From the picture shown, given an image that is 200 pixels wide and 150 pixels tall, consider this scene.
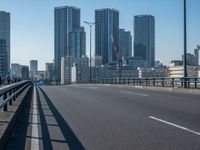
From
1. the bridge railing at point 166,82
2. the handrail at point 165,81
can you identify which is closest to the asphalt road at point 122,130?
the handrail at point 165,81

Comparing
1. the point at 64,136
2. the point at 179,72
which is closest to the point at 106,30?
the point at 179,72

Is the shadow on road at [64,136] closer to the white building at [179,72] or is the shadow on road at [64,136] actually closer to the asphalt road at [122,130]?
the asphalt road at [122,130]

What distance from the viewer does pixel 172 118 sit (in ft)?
46.5

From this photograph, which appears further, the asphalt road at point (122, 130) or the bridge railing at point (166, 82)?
the bridge railing at point (166, 82)

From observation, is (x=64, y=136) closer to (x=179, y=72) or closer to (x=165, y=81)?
(x=165, y=81)

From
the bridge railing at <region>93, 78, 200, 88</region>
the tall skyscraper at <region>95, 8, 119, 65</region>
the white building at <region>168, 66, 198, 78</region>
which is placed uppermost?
the tall skyscraper at <region>95, 8, 119, 65</region>

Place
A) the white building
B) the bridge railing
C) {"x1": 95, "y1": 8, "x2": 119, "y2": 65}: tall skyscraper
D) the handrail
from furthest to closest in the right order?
{"x1": 95, "y1": 8, "x2": 119, "y2": 65}: tall skyscraper
the white building
the bridge railing
the handrail

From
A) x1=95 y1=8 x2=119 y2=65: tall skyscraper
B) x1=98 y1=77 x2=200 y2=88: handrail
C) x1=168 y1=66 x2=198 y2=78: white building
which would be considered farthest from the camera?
x1=95 y1=8 x2=119 y2=65: tall skyscraper

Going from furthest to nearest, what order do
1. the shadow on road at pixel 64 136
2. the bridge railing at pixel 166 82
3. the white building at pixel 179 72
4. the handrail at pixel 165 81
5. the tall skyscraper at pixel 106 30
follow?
the tall skyscraper at pixel 106 30, the white building at pixel 179 72, the bridge railing at pixel 166 82, the handrail at pixel 165 81, the shadow on road at pixel 64 136

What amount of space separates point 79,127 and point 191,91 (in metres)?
22.0

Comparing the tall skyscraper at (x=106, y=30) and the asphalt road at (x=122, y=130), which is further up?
the tall skyscraper at (x=106, y=30)

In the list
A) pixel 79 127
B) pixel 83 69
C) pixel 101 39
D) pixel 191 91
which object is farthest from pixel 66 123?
pixel 101 39

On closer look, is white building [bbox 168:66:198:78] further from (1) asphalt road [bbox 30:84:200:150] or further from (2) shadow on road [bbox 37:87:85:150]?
(2) shadow on road [bbox 37:87:85:150]

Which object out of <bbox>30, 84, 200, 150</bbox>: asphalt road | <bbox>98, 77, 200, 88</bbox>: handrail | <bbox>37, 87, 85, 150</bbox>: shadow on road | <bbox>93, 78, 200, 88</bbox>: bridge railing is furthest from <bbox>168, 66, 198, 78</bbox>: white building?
<bbox>37, 87, 85, 150</bbox>: shadow on road
